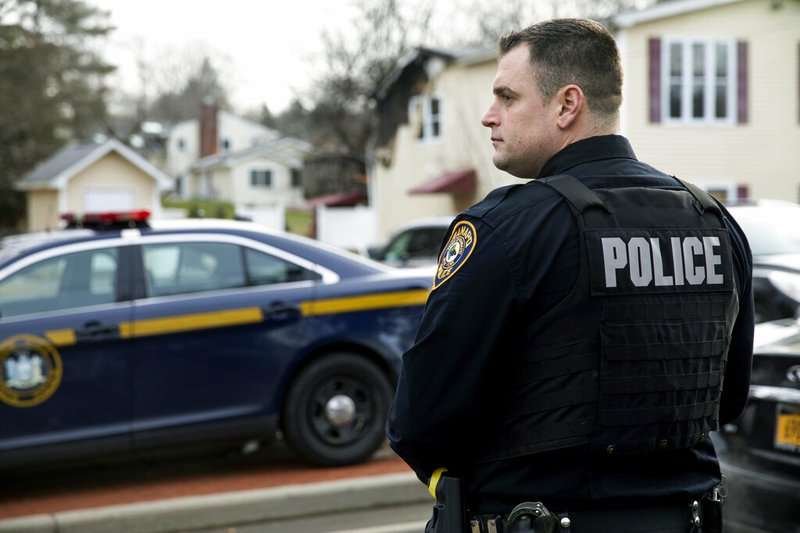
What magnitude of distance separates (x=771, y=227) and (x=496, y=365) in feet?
23.4

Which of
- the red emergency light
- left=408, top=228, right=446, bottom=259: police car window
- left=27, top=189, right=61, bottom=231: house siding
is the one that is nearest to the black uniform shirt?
the red emergency light

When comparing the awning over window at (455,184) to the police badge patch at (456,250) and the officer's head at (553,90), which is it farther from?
the police badge patch at (456,250)

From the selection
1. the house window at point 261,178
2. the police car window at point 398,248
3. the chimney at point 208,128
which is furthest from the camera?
the chimney at point 208,128

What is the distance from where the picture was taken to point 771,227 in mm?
8656

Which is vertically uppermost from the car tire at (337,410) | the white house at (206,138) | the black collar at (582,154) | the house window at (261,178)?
the white house at (206,138)

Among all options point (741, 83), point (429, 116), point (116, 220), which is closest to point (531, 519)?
point (116, 220)

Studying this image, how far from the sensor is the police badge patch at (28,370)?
6.00 metres

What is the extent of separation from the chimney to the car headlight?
63.2 meters

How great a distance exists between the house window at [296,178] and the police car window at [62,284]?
5940 centimetres

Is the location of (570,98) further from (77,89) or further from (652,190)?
(77,89)

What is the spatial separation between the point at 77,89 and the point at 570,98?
4366 centimetres

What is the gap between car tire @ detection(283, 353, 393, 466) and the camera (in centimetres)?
663

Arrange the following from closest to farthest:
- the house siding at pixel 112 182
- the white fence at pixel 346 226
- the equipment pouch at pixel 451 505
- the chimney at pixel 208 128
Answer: the equipment pouch at pixel 451 505, the white fence at pixel 346 226, the house siding at pixel 112 182, the chimney at pixel 208 128

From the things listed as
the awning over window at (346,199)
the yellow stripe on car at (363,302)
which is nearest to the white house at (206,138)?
the awning over window at (346,199)
